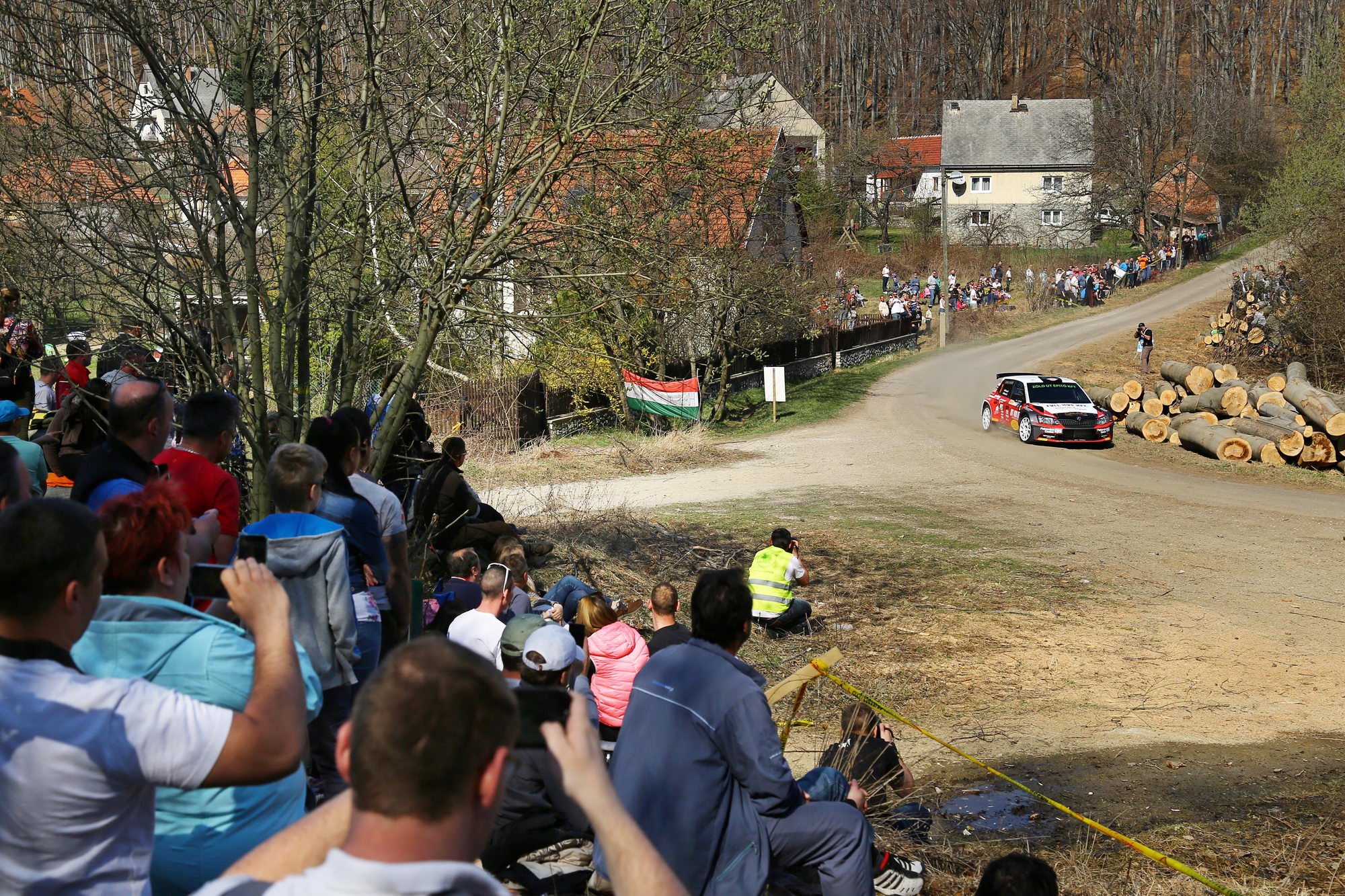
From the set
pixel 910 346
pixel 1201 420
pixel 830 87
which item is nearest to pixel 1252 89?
pixel 910 346

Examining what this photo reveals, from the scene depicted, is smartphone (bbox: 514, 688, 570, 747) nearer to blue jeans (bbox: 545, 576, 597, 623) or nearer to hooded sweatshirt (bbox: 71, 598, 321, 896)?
hooded sweatshirt (bbox: 71, 598, 321, 896)

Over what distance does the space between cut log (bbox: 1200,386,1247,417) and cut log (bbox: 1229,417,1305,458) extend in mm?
743

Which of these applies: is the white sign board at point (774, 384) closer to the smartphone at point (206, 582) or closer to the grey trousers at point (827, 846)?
the grey trousers at point (827, 846)

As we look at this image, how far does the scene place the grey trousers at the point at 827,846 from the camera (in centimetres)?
441

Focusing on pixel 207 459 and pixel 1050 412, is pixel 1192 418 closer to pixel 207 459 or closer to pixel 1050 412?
pixel 1050 412

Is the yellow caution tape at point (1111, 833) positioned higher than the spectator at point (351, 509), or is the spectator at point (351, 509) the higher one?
the spectator at point (351, 509)

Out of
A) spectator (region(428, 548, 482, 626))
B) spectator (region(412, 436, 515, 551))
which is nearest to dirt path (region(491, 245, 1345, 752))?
spectator (region(428, 548, 482, 626))

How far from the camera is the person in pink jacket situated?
272 inches

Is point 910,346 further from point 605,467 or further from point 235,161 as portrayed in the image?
point 235,161

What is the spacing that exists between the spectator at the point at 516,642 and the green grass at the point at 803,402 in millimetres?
25378

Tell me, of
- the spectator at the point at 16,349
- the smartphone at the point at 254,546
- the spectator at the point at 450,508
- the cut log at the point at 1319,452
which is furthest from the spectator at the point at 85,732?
the cut log at the point at 1319,452

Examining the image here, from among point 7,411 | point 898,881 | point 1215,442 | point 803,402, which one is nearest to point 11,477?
point 7,411

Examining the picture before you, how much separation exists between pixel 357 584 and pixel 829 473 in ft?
61.2

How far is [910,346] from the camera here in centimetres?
4684
